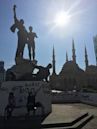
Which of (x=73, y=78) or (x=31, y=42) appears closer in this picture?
(x=31, y=42)

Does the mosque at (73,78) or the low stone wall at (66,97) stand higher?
the mosque at (73,78)

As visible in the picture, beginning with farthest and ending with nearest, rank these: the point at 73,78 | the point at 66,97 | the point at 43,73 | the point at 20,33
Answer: the point at 73,78 → the point at 66,97 → the point at 20,33 → the point at 43,73

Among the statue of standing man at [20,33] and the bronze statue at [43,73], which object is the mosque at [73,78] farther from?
the bronze statue at [43,73]

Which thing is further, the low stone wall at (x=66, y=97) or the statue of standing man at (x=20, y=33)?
the low stone wall at (x=66, y=97)

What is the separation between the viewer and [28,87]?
50.4 ft

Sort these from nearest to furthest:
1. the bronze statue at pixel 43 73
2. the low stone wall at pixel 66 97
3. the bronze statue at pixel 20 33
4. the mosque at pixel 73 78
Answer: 1. the bronze statue at pixel 43 73
2. the bronze statue at pixel 20 33
3. the low stone wall at pixel 66 97
4. the mosque at pixel 73 78

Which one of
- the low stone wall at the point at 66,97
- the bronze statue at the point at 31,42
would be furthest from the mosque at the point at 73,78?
the bronze statue at the point at 31,42

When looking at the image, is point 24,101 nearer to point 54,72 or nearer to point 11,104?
point 11,104

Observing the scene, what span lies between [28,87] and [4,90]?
4.68 feet

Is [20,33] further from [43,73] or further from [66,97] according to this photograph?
[66,97]

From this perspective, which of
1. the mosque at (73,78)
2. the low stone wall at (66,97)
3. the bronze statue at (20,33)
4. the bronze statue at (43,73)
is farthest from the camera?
the mosque at (73,78)

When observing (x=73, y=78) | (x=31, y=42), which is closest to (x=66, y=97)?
(x=31, y=42)

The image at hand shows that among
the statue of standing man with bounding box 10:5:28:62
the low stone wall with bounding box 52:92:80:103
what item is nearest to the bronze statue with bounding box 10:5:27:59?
the statue of standing man with bounding box 10:5:28:62

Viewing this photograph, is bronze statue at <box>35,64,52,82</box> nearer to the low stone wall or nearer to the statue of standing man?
the statue of standing man
